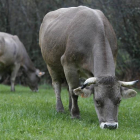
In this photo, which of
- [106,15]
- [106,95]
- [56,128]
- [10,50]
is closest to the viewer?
[56,128]

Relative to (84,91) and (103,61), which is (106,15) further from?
Result: (84,91)

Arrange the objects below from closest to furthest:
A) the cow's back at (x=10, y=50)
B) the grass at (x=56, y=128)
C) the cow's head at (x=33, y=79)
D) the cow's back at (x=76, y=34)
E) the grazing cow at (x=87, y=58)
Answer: the grass at (x=56, y=128), the grazing cow at (x=87, y=58), the cow's back at (x=76, y=34), the cow's back at (x=10, y=50), the cow's head at (x=33, y=79)

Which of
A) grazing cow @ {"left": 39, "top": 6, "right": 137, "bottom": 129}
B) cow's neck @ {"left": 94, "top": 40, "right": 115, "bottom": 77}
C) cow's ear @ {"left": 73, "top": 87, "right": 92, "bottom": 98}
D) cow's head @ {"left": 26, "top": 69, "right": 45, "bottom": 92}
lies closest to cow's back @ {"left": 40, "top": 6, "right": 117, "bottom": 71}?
grazing cow @ {"left": 39, "top": 6, "right": 137, "bottom": 129}

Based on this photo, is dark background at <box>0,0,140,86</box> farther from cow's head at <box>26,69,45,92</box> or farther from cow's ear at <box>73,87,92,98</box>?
cow's ear at <box>73,87,92,98</box>

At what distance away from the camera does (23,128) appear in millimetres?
→ 5809

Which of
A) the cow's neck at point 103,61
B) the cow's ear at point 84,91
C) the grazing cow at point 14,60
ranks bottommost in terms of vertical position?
the grazing cow at point 14,60

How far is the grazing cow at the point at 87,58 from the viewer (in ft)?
21.0

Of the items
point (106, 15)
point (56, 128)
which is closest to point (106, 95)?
point (56, 128)

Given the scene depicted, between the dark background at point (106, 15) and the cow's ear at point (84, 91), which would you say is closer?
the cow's ear at point (84, 91)

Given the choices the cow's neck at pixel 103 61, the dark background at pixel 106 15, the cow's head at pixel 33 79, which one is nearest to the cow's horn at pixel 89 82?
the cow's neck at pixel 103 61

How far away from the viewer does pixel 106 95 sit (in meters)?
6.35

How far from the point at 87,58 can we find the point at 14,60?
9.46 metres

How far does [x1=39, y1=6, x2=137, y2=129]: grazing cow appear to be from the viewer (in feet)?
21.0

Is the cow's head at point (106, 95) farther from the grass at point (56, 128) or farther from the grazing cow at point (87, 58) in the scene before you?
the grass at point (56, 128)
